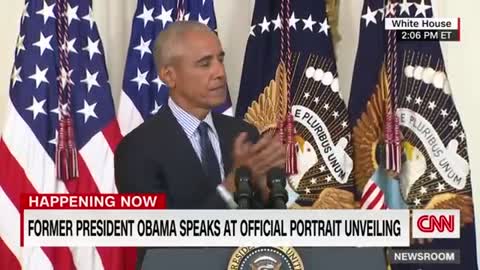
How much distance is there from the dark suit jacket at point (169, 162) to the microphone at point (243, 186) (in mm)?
33

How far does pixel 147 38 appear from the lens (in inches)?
89.9

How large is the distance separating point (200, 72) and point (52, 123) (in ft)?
1.38

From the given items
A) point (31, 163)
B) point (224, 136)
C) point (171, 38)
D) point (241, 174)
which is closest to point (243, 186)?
point (241, 174)

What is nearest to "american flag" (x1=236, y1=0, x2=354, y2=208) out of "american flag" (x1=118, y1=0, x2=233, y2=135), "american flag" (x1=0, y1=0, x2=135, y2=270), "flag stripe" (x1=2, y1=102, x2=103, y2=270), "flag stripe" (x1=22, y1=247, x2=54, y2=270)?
"american flag" (x1=118, y1=0, x2=233, y2=135)

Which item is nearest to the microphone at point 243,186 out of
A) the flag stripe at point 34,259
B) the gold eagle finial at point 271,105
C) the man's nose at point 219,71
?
the gold eagle finial at point 271,105

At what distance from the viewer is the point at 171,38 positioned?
2.24m

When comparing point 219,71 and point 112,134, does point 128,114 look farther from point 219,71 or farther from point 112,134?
point 219,71

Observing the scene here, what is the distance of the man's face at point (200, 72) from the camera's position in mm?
2217

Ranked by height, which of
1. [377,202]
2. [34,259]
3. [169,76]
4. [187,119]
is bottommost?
[34,259]

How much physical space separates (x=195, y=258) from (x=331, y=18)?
2.83ft

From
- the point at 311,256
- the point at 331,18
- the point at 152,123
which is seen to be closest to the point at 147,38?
the point at 152,123

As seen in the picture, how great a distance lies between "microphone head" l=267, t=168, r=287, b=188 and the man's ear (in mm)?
355

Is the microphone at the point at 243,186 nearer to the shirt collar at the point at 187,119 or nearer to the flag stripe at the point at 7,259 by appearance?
the shirt collar at the point at 187,119

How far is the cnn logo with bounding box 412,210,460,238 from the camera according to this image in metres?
2.24
